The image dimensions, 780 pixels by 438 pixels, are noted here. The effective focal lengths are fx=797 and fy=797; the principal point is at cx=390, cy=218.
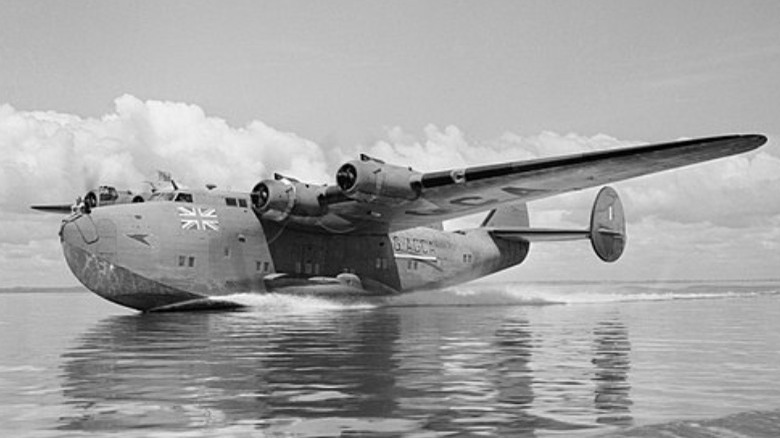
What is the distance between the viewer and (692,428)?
5.45 metres

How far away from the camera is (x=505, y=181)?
80.4ft

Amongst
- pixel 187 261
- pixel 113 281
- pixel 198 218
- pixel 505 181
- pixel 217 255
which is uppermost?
pixel 505 181

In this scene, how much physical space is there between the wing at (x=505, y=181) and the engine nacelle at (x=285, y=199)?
2.09ft

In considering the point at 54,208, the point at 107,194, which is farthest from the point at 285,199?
the point at 54,208

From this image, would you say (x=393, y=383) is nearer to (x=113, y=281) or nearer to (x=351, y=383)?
(x=351, y=383)

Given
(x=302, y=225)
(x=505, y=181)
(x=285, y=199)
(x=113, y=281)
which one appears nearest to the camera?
(x=113, y=281)

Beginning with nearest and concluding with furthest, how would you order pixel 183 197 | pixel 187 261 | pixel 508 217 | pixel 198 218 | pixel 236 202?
pixel 187 261
pixel 198 218
pixel 183 197
pixel 236 202
pixel 508 217

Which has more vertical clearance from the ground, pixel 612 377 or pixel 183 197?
pixel 183 197

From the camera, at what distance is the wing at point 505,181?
20.2 meters

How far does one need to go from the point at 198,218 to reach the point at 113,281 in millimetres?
3259

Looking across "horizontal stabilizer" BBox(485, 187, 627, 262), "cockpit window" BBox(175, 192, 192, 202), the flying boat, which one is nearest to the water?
the flying boat

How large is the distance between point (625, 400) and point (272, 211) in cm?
2084

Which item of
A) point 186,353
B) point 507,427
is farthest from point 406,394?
point 186,353

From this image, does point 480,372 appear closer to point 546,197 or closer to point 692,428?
point 692,428
